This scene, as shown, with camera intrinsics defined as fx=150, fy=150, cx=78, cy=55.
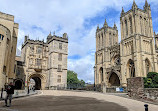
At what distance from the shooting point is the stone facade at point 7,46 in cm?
2358

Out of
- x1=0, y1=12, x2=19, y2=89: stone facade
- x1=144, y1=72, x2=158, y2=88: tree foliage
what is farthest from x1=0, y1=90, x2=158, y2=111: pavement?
x1=144, y1=72, x2=158, y2=88: tree foliage

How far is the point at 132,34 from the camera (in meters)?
45.6

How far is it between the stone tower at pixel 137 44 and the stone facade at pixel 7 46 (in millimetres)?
31060

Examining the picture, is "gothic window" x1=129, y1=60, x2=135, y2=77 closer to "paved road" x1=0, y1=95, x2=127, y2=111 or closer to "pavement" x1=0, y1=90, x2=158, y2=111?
"pavement" x1=0, y1=90, x2=158, y2=111

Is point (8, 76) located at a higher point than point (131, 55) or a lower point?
lower

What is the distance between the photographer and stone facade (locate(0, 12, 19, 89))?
77.4ft

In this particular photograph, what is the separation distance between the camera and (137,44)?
42.8m

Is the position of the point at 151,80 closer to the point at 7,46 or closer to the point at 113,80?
the point at 113,80

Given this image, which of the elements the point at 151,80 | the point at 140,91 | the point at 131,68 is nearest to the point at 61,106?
the point at 140,91

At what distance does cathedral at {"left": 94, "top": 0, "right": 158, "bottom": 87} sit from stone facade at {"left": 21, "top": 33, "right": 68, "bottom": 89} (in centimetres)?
1826

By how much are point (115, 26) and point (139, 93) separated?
51.0 meters

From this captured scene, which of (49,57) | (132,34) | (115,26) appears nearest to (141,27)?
(132,34)

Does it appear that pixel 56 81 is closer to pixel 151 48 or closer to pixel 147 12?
pixel 151 48

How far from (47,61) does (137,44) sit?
26028 mm
